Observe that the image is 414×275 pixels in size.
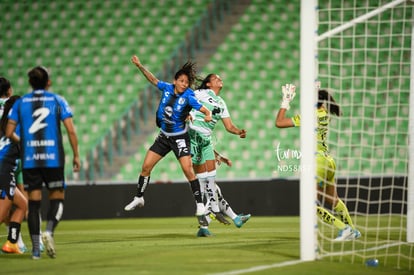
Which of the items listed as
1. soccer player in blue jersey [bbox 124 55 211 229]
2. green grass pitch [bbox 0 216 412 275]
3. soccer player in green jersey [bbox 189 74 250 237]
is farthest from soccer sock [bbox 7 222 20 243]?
soccer player in green jersey [bbox 189 74 250 237]

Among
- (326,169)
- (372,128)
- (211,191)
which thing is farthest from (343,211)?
(372,128)

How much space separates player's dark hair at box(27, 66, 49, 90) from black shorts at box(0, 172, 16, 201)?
140 centimetres

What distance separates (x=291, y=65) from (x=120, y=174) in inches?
189

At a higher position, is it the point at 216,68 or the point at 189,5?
the point at 189,5

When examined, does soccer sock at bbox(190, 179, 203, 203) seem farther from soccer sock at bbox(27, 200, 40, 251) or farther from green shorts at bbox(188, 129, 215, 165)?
soccer sock at bbox(27, 200, 40, 251)

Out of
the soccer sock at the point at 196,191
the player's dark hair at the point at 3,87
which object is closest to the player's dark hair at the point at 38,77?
the player's dark hair at the point at 3,87

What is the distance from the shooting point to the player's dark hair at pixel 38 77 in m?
7.89

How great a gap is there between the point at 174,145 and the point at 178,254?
2.81 metres

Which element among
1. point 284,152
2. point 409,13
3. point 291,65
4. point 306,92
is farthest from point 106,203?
point 306,92

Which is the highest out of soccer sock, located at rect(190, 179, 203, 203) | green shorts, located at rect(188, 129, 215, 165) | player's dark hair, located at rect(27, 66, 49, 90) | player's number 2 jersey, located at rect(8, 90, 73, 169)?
player's dark hair, located at rect(27, 66, 49, 90)

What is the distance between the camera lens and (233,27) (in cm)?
2028

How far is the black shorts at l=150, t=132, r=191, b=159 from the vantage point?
10.9 m

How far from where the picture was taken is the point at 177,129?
433 inches

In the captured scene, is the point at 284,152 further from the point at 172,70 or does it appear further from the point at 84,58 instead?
the point at 84,58
